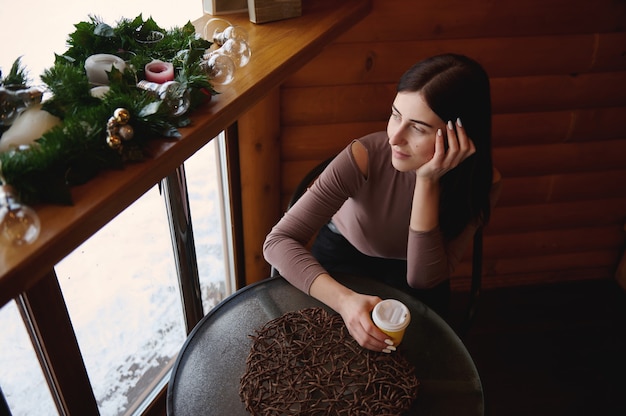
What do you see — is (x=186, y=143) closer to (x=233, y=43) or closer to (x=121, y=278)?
(x=233, y=43)

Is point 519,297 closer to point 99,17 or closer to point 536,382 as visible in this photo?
point 536,382

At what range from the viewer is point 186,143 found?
1112 mm

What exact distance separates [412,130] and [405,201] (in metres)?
0.33

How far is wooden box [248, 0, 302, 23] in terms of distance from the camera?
1631 mm

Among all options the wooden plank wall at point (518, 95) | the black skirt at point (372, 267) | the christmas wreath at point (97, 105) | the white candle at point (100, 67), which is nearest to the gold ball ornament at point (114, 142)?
the christmas wreath at point (97, 105)

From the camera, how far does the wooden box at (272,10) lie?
64.2 inches

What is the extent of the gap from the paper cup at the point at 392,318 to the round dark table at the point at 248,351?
9 centimetres

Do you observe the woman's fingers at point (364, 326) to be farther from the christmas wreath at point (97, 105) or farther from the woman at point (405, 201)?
the christmas wreath at point (97, 105)

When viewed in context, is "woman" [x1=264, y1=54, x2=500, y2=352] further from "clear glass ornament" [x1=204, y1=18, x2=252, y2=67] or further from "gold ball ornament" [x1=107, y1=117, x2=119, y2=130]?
"gold ball ornament" [x1=107, y1=117, x2=119, y2=130]

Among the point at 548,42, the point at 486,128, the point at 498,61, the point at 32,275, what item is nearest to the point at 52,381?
the point at 32,275

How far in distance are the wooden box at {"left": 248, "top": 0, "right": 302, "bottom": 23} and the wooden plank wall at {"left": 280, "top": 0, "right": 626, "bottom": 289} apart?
405 millimetres

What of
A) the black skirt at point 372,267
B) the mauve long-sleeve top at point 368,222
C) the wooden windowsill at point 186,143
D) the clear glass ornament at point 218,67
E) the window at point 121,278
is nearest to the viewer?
the wooden windowsill at point 186,143

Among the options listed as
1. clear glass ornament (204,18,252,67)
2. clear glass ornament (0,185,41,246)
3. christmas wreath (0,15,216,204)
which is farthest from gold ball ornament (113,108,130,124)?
clear glass ornament (204,18,252,67)

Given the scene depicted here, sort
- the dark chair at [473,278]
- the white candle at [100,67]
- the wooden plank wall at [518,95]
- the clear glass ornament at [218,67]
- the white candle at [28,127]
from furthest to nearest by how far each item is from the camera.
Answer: the wooden plank wall at [518,95], the dark chair at [473,278], the clear glass ornament at [218,67], the white candle at [100,67], the white candle at [28,127]
